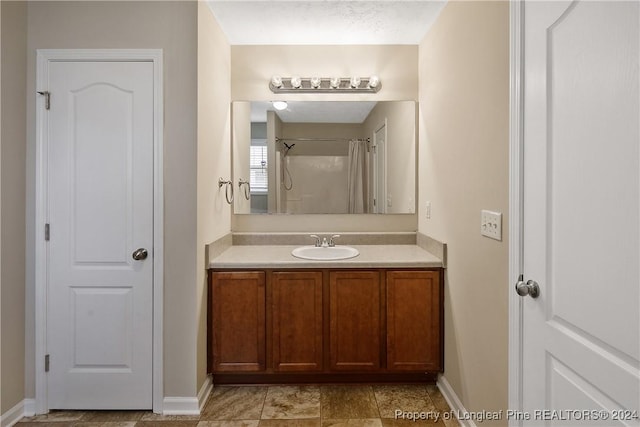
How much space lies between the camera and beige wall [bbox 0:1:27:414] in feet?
6.71

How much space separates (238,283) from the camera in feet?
8.01

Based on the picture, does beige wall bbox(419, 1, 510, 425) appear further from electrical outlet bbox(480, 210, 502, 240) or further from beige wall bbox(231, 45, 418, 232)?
beige wall bbox(231, 45, 418, 232)

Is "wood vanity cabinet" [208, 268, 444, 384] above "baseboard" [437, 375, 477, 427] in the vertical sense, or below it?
above

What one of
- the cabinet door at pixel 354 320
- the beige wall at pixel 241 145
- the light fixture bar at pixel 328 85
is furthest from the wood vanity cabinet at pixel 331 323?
the light fixture bar at pixel 328 85

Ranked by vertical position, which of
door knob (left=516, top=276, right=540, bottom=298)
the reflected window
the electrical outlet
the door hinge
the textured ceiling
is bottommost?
door knob (left=516, top=276, right=540, bottom=298)

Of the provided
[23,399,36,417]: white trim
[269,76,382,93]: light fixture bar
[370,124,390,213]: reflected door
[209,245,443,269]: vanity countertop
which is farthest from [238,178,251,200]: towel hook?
[23,399,36,417]: white trim

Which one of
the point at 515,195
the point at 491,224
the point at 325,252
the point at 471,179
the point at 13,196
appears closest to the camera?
the point at 515,195

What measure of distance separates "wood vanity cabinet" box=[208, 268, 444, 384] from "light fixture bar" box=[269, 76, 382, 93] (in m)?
1.42

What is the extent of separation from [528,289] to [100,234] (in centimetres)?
215

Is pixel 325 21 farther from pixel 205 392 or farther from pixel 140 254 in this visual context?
pixel 205 392

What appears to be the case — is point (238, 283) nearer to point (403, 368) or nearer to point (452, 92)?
point (403, 368)

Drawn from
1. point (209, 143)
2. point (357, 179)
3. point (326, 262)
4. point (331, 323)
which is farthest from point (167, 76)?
point (331, 323)

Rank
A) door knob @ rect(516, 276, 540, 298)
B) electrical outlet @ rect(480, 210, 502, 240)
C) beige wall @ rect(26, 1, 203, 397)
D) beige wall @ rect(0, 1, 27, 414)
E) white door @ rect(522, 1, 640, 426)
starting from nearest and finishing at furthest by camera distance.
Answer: white door @ rect(522, 1, 640, 426) → door knob @ rect(516, 276, 540, 298) → electrical outlet @ rect(480, 210, 502, 240) → beige wall @ rect(0, 1, 27, 414) → beige wall @ rect(26, 1, 203, 397)

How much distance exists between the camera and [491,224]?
5.56 ft
